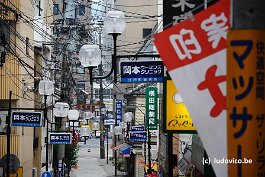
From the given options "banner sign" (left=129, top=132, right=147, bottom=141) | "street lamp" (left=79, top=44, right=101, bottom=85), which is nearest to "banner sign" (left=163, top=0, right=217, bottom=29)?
"street lamp" (left=79, top=44, right=101, bottom=85)

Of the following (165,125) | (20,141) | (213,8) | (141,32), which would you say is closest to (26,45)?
(20,141)

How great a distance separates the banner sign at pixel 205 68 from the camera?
4.00 metres

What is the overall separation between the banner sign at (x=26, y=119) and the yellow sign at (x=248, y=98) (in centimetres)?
1493

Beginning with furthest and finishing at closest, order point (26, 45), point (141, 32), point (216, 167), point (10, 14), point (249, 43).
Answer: point (141, 32) → point (26, 45) → point (10, 14) → point (216, 167) → point (249, 43)

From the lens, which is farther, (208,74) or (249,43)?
(208,74)

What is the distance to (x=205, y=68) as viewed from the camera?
13.4 ft

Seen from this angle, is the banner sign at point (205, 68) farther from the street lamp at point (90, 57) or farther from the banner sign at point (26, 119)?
the banner sign at point (26, 119)

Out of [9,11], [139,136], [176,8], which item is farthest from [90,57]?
[139,136]

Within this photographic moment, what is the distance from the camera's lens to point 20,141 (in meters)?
23.7

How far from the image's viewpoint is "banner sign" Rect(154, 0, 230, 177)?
4.00 metres

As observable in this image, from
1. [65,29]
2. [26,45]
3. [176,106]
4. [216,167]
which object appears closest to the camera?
[216,167]

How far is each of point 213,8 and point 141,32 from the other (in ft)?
156

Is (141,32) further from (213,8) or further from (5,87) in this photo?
(213,8)

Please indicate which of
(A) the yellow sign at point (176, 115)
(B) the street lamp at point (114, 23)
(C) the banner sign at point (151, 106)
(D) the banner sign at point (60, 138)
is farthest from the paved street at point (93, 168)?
(B) the street lamp at point (114, 23)
